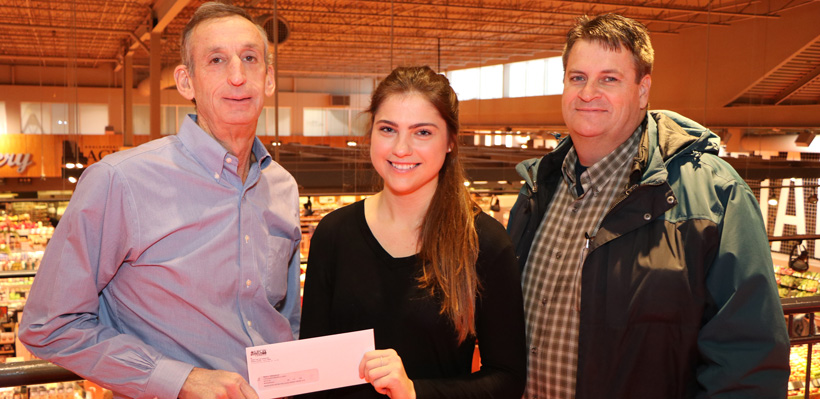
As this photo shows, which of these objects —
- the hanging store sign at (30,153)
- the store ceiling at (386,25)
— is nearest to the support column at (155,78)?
the store ceiling at (386,25)

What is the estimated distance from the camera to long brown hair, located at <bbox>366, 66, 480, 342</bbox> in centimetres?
156

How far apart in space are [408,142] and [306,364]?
572 millimetres

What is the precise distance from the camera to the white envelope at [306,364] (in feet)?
4.38

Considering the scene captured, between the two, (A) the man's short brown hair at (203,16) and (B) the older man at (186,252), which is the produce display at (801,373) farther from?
(A) the man's short brown hair at (203,16)

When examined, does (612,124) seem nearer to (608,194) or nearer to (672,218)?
(608,194)

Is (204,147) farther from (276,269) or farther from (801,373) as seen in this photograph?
(801,373)

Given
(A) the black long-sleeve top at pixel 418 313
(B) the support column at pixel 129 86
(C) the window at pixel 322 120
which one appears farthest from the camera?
(C) the window at pixel 322 120

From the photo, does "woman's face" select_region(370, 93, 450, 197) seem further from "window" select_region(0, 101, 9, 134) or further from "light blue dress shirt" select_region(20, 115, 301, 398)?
"window" select_region(0, 101, 9, 134)

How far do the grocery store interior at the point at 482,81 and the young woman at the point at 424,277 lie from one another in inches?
175

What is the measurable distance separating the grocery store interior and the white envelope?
4777 mm

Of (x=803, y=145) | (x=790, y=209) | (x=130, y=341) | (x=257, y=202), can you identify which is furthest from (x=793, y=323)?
(x=790, y=209)

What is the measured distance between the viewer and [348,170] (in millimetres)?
9023

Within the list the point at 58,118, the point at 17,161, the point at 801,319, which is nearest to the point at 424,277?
the point at 801,319

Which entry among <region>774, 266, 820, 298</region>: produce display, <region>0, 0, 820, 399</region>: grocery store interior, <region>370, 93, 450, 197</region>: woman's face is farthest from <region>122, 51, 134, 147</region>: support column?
<region>370, 93, 450, 197</region>: woman's face
